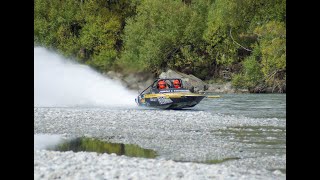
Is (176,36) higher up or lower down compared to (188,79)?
higher up

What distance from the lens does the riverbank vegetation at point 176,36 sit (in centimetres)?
6166

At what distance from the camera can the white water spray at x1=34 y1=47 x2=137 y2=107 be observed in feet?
155

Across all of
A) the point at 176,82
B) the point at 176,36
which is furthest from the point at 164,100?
the point at 176,36

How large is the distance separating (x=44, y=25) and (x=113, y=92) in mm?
34795

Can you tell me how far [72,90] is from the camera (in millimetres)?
50406

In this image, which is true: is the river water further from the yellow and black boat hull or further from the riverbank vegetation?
the riverbank vegetation

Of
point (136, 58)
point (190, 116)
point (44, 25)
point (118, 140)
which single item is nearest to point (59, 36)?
point (44, 25)

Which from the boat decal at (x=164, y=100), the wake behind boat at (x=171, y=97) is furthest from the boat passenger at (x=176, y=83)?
the boat decal at (x=164, y=100)

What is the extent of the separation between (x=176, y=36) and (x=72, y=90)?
25.9 m

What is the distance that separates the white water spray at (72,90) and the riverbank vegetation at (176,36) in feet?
50.1

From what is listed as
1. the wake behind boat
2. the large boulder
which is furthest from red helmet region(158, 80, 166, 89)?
the large boulder

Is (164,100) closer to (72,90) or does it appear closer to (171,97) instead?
(171,97)
